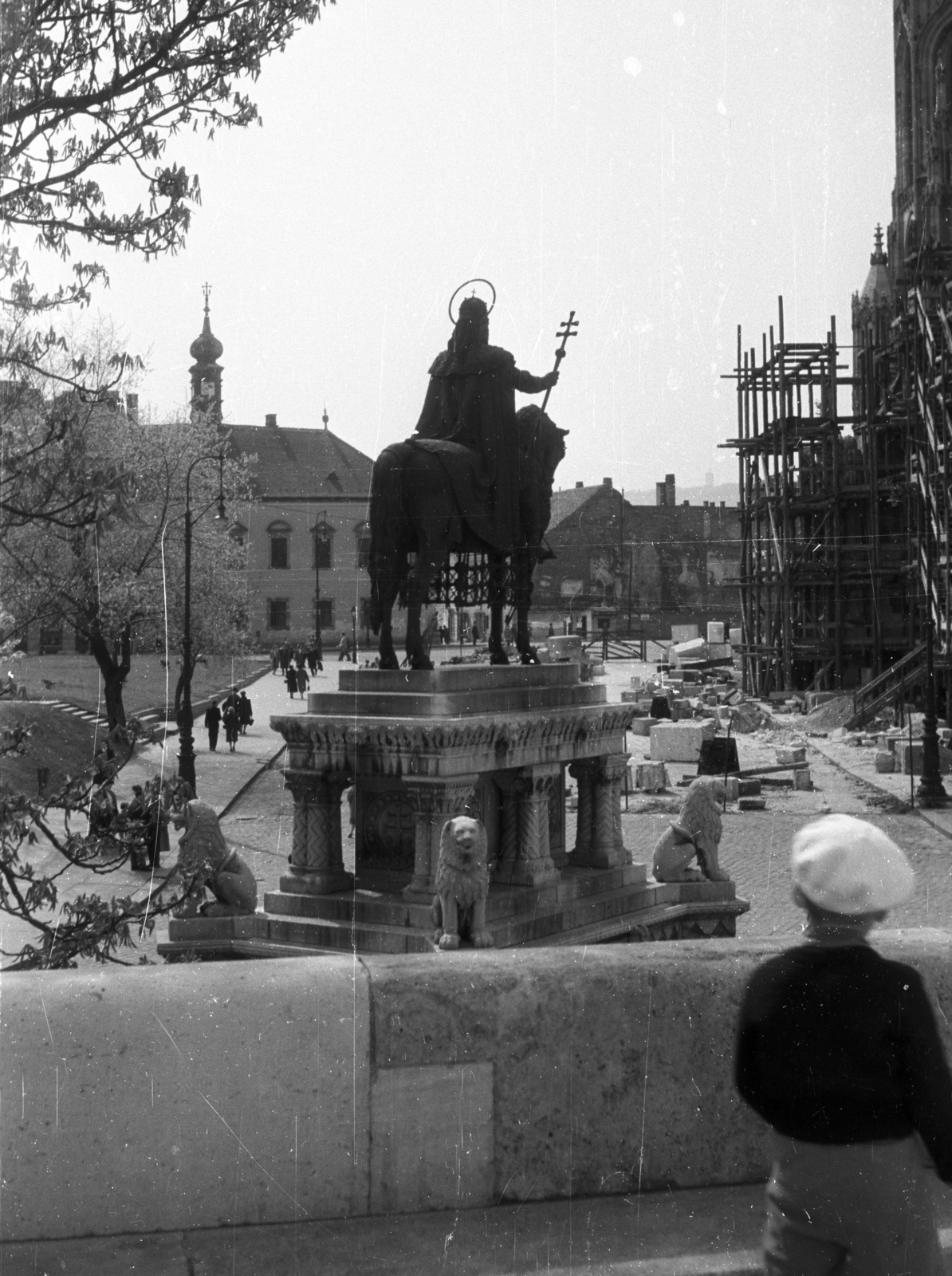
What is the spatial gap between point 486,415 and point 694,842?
3.94 metres

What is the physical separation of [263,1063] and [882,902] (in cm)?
159

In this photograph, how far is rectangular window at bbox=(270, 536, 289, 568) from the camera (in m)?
31.4

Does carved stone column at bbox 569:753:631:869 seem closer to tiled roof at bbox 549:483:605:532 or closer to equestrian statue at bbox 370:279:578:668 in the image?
equestrian statue at bbox 370:279:578:668

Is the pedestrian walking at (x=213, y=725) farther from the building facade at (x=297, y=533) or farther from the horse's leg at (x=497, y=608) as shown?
the horse's leg at (x=497, y=608)

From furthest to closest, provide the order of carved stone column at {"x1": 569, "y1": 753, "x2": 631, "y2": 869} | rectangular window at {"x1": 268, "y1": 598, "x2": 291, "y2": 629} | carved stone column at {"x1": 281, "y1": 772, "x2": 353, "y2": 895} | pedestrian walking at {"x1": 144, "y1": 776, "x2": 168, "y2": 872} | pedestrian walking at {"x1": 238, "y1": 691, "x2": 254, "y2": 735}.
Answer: rectangular window at {"x1": 268, "y1": 598, "x2": 291, "y2": 629} → pedestrian walking at {"x1": 238, "y1": 691, "x2": 254, "y2": 735} → carved stone column at {"x1": 569, "y1": 753, "x2": 631, "y2": 869} → carved stone column at {"x1": 281, "y1": 772, "x2": 353, "y2": 895} → pedestrian walking at {"x1": 144, "y1": 776, "x2": 168, "y2": 872}

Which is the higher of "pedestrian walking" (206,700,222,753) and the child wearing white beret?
the child wearing white beret

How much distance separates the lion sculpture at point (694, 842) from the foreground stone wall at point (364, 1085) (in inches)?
307

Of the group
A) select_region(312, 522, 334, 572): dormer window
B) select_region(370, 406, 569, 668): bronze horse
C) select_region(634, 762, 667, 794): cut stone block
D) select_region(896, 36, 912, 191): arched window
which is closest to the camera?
select_region(370, 406, 569, 668): bronze horse

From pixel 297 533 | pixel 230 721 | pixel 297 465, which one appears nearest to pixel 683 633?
pixel 297 465

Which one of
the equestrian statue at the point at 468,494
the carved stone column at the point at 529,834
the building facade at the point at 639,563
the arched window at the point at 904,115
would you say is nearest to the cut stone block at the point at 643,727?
the arched window at the point at 904,115

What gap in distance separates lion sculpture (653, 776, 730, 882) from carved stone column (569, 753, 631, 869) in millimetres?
363

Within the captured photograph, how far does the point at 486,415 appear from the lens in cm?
1123

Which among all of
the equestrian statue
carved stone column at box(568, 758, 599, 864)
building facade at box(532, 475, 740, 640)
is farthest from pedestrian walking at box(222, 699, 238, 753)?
building facade at box(532, 475, 740, 640)

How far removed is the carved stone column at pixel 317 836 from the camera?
33.3ft
